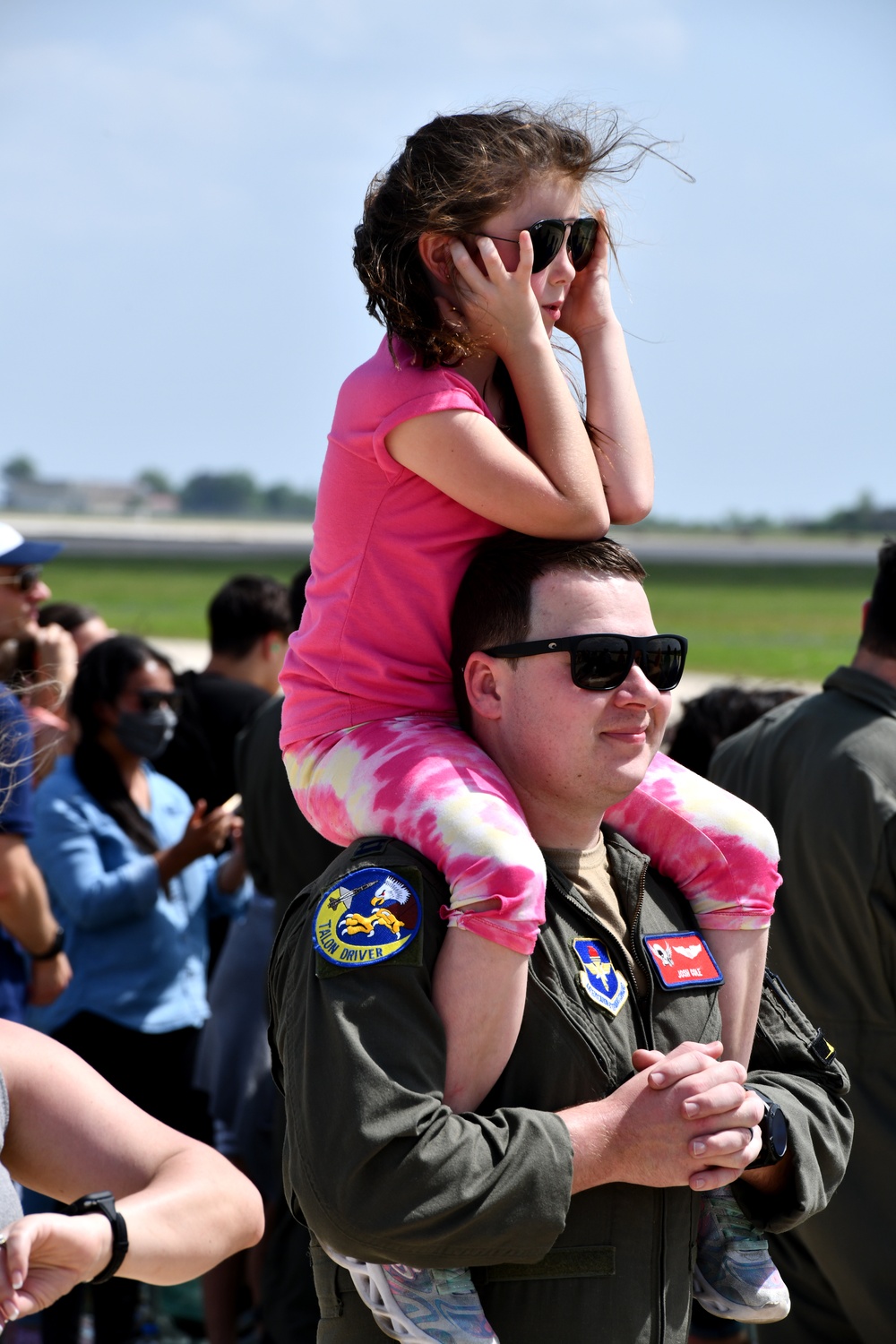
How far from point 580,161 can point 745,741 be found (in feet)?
8.04

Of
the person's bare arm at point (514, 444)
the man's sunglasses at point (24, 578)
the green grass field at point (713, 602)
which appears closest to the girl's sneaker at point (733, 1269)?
the person's bare arm at point (514, 444)

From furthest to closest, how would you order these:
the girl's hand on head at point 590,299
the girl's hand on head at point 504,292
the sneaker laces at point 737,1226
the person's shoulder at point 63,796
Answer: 1. the person's shoulder at point 63,796
2. the girl's hand on head at point 590,299
3. the sneaker laces at point 737,1226
4. the girl's hand on head at point 504,292

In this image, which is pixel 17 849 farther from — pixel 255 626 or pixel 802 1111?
pixel 802 1111

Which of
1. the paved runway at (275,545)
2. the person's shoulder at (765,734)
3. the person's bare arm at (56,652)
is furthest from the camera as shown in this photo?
the paved runway at (275,545)

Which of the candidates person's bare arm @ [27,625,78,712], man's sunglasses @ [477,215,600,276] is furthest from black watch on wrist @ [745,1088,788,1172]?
person's bare arm @ [27,625,78,712]

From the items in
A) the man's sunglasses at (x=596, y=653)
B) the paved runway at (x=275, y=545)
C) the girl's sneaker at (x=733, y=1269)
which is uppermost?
the man's sunglasses at (x=596, y=653)

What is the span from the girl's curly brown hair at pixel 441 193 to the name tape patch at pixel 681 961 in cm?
101

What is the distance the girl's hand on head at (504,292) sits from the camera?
6.91 ft

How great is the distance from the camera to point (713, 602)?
3762cm

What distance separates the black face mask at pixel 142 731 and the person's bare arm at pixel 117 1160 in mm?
3099

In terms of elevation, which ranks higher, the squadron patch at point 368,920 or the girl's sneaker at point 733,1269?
the squadron patch at point 368,920

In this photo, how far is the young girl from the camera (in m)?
1.93

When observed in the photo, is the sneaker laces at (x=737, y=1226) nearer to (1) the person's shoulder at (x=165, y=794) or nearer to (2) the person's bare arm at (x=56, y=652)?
(1) the person's shoulder at (x=165, y=794)

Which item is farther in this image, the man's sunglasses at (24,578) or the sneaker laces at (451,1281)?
the man's sunglasses at (24,578)
